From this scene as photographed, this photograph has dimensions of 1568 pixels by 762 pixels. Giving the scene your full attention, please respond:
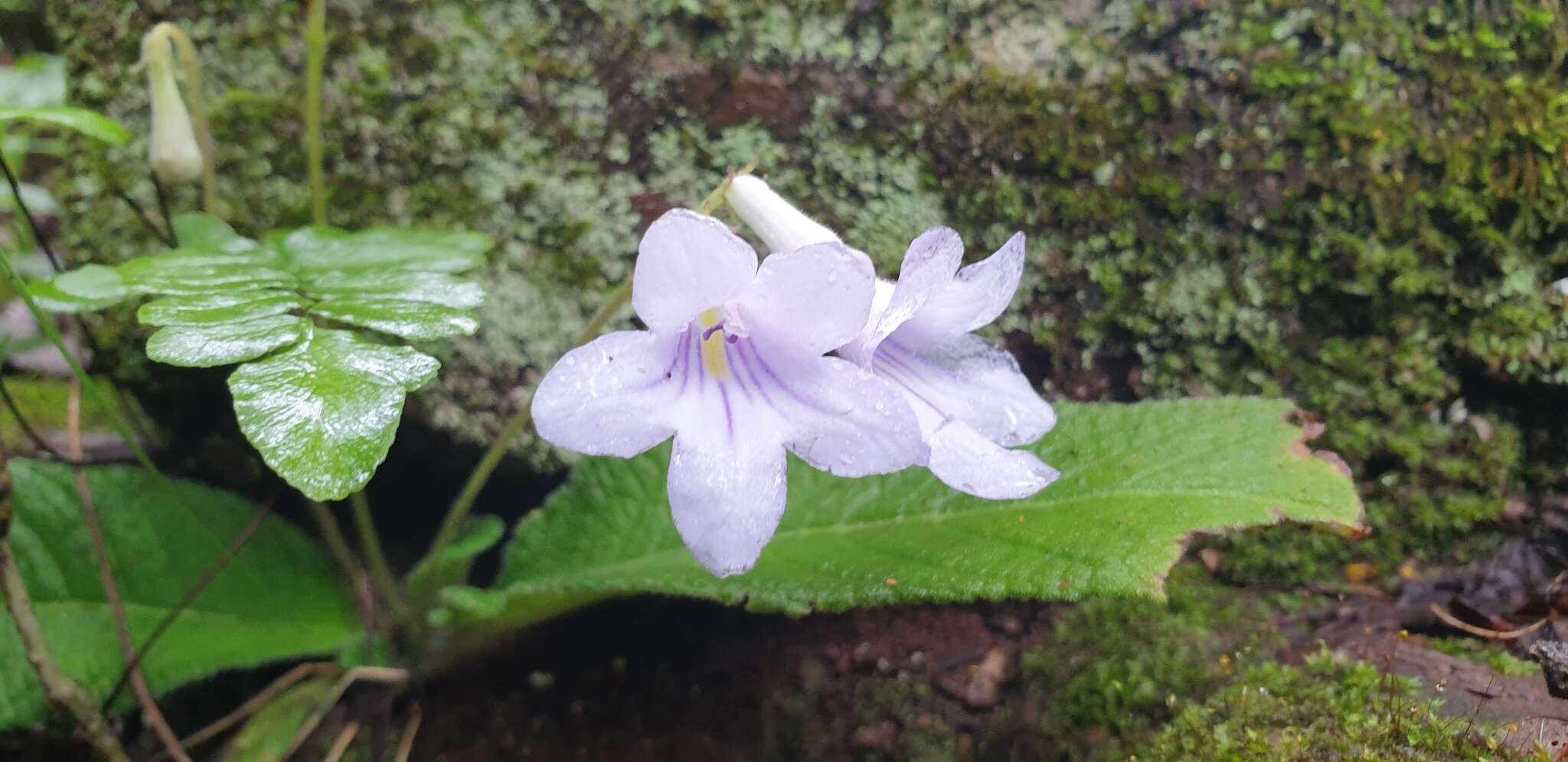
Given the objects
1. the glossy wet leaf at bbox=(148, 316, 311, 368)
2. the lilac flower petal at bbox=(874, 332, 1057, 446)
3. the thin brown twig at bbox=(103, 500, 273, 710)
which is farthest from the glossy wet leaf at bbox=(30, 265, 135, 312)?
the lilac flower petal at bbox=(874, 332, 1057, 446)

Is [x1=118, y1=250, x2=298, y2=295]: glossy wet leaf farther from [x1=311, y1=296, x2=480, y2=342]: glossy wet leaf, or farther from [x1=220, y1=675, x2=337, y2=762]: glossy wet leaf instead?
[x1=220, y1=675, x2=337, y2=762]: glossy wet leaf

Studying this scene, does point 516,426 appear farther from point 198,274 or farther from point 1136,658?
point 1136,658

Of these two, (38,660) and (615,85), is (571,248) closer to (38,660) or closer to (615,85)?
(615,85)

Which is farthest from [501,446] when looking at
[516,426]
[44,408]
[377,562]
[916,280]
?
[44,408]

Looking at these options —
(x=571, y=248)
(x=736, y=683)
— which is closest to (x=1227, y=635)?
(x=736, y=683)

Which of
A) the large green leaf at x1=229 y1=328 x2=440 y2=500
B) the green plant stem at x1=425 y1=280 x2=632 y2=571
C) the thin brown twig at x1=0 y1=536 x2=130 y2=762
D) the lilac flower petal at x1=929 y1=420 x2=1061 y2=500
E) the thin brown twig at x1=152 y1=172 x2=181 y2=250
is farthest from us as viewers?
the thin brown twig at x1=152 y1=172 x2=181 y2=250

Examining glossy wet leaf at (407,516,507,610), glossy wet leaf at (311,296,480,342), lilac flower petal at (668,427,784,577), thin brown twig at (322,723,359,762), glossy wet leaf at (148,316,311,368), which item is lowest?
thin brown twig at (322,723,359,762)

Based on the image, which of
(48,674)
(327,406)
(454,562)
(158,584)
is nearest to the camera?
(327,406)
